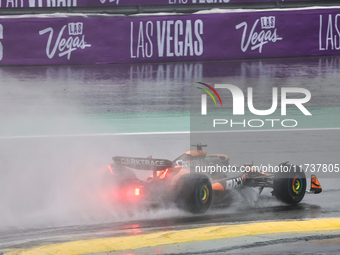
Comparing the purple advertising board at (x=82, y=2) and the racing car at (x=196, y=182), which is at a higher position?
the purple advertising board at (x=82, y=2)

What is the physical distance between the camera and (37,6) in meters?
16.5

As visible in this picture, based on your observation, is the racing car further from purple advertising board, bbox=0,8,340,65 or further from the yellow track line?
purple advertising board, bbox=0,8,340,65

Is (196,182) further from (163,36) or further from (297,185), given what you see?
(163,36)

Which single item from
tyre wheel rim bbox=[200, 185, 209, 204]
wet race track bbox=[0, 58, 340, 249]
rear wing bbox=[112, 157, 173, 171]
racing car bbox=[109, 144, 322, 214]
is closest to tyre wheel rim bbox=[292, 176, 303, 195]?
racing car bbox=[109, 144, 322, 214]

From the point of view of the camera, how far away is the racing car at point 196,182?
6.07 m

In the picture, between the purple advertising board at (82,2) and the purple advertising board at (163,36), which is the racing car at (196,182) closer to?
the purple advertising board at (163,36)

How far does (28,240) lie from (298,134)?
19.9 ft

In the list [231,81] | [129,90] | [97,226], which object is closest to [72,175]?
[97,226]

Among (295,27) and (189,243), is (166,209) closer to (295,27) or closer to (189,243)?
(189,243)

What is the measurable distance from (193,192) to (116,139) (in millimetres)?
Answer: 3745

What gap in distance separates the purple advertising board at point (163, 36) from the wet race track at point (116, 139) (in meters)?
0.42

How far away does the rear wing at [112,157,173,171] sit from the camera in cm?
620

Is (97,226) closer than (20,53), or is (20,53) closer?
(97,226)

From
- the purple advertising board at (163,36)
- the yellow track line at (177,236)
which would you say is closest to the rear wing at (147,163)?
the yellow track line at (177,236)
